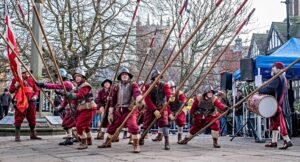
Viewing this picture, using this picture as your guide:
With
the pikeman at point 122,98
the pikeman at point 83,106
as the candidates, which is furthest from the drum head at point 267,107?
the pikeman at point 83,106

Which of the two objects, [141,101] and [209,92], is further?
[209,92]

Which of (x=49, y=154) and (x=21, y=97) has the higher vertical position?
(x=21, y=97)

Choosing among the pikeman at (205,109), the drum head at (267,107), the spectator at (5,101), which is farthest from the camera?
the spectator at (5,101)

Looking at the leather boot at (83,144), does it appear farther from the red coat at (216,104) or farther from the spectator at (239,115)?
the spectator at (239,115)

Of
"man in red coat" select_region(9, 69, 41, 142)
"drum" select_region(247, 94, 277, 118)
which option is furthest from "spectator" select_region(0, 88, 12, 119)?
"drum" select_region(247, 94, 277, 118)

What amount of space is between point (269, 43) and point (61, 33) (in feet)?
90.6

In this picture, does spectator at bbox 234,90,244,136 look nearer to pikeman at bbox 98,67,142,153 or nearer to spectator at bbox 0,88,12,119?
pikeman at bbox 98,67,142,153

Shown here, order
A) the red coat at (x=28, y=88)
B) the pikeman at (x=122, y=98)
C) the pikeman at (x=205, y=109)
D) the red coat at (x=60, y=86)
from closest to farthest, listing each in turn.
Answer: the pikeman at (x=122, y=98), the red coat at (x=60, y=86), the pikeman at (x=205, y=109), the red coat at (x=28, y=88)

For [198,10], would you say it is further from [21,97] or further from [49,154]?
[49,154]

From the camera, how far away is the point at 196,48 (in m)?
24.5

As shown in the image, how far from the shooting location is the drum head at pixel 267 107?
9.95m

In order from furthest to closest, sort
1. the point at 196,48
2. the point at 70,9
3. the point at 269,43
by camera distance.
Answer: the point at 269,43 → the point at 196,48 → the point at 70,9

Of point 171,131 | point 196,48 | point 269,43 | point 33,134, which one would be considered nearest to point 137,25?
point 196,48

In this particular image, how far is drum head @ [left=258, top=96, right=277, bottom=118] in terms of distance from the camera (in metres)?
9.95
